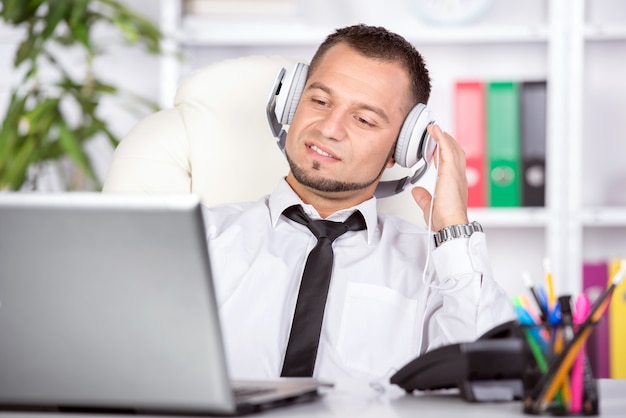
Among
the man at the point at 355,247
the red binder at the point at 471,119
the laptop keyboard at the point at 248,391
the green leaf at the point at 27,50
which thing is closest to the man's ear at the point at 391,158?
the man at the point at 355,247

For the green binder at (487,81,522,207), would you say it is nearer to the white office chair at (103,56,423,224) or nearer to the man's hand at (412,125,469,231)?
the white office chair at (103,56,423,224)

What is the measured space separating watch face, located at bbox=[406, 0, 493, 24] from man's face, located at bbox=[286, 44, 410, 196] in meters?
0.93

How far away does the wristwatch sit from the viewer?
150 centimetres

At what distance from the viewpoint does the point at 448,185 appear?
161 cm

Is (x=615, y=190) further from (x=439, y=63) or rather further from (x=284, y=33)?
(x=284, y=33)

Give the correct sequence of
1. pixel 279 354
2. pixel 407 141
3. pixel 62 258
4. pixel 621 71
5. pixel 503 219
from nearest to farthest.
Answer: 1. pixel 62 258
2. pixel 279 354
3. pixel 407 141
4. pixel 503 219
5. pixel 621 71

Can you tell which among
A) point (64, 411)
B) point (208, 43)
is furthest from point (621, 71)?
point (64, 411)

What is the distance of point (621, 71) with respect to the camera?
2.77 meters

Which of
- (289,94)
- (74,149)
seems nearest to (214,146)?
(289,94)

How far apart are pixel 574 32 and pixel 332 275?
138 cm

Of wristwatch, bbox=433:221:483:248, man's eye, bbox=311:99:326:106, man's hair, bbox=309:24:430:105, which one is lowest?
wristwatch, bbox=433:221:483:248

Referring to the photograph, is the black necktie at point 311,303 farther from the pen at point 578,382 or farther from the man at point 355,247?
the pen at point 578,382

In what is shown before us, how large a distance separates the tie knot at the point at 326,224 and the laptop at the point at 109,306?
2.85ft

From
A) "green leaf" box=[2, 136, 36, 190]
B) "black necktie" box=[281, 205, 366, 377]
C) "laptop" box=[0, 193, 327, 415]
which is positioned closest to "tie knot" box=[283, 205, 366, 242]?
"black necktie" box=[281, 205, 366, 377]
